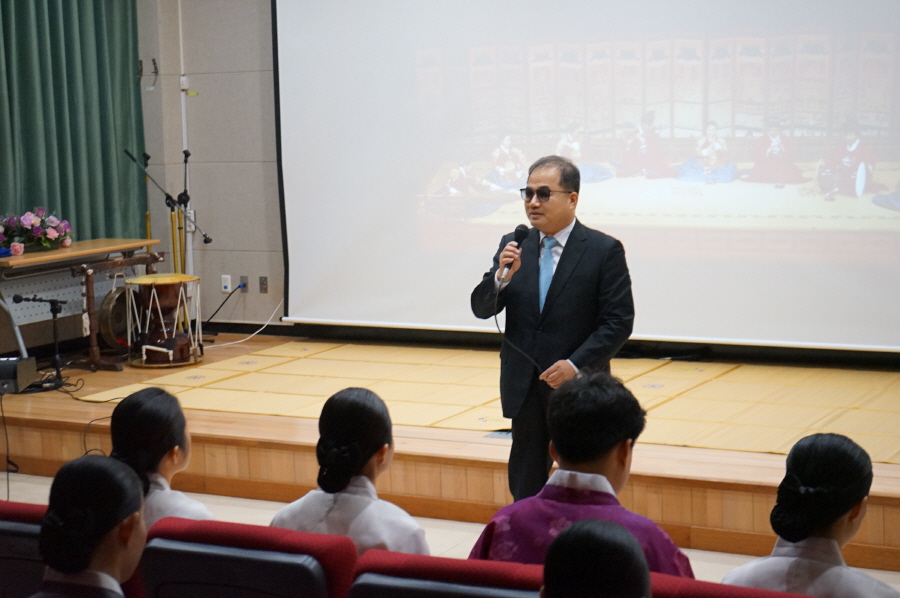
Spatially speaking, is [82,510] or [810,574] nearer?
[82,510]

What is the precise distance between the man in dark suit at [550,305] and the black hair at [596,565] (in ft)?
5.77

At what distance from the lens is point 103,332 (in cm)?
644

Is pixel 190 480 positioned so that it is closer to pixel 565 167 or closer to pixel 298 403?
pixel 298 403

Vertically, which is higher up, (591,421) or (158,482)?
(591,421)

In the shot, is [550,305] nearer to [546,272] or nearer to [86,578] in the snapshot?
[546,272]

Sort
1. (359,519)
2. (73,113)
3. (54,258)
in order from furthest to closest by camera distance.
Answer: (73,113) → (54,258) → (359,519)

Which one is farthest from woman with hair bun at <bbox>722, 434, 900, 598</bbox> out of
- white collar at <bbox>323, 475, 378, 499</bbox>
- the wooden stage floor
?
the wooden stage floor

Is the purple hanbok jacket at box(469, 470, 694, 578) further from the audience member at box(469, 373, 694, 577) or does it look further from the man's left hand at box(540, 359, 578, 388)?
the man's left hand at box(540, 359, 578, 388)

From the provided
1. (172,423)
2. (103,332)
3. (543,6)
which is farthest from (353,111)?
(172,423)

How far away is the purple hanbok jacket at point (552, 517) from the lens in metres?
1.77

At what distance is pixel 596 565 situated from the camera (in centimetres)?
124

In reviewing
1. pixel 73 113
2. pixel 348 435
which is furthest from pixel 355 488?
pixel 73 113

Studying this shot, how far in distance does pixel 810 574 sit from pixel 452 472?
2.45m

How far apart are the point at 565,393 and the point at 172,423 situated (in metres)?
0.90
